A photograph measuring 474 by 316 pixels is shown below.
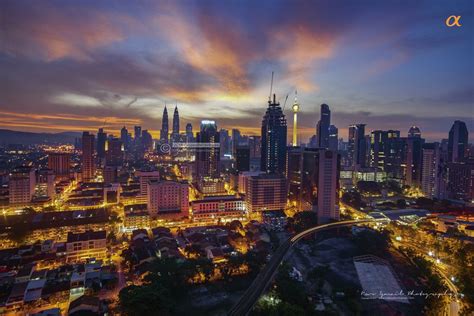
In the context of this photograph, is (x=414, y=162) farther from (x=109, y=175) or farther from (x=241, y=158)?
(x=109, y=175)

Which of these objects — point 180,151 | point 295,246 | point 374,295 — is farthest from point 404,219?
point 180,151

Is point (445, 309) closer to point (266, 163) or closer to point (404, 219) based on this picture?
point (404, 219)

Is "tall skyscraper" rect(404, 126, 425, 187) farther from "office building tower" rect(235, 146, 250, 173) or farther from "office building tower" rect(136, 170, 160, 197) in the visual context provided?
"office building tower" rect(136, 170, 160, 197)

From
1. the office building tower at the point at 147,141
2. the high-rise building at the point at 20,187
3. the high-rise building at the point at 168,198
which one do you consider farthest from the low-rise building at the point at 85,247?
the office building tower at the point at 147,141

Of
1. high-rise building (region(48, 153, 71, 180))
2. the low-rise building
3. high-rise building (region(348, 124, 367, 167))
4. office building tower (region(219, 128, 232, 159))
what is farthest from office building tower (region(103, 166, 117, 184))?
high-rise building (region(348, 124, 367, 167))

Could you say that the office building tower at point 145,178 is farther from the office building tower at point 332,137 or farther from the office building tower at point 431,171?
the office building tower at point 332,137

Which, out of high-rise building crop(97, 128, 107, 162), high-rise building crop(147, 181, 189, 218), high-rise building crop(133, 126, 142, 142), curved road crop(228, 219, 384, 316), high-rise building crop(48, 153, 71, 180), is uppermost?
high-rise building crop(133, 126, 142, 142)
